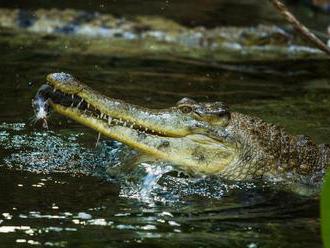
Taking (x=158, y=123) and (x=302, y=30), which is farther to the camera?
(x=158, y=123)

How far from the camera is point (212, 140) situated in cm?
549

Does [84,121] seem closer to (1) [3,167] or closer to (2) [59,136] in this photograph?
(1) [3,167]

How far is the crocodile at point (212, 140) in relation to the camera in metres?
5.18

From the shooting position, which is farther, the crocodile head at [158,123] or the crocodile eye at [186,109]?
the crocodile eye at [186,109]

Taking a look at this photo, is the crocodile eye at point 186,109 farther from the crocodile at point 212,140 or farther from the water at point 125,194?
the water at point 125,194

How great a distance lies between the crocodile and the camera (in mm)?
5180

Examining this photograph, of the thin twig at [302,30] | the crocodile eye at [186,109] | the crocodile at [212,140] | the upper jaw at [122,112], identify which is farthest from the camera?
the crocodile eye at [186,109]

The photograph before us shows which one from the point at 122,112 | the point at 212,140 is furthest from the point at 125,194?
the point at 212,140

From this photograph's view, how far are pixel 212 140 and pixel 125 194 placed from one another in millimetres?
907

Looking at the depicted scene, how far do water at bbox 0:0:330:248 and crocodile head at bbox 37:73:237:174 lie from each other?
5.9 inches

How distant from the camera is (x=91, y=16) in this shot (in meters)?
13.0

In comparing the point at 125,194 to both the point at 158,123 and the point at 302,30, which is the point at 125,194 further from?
the point at 302,30

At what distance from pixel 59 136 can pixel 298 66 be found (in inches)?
218

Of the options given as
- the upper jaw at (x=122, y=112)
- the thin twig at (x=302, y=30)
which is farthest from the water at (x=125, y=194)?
the thin twig at (x=302, y=30)
